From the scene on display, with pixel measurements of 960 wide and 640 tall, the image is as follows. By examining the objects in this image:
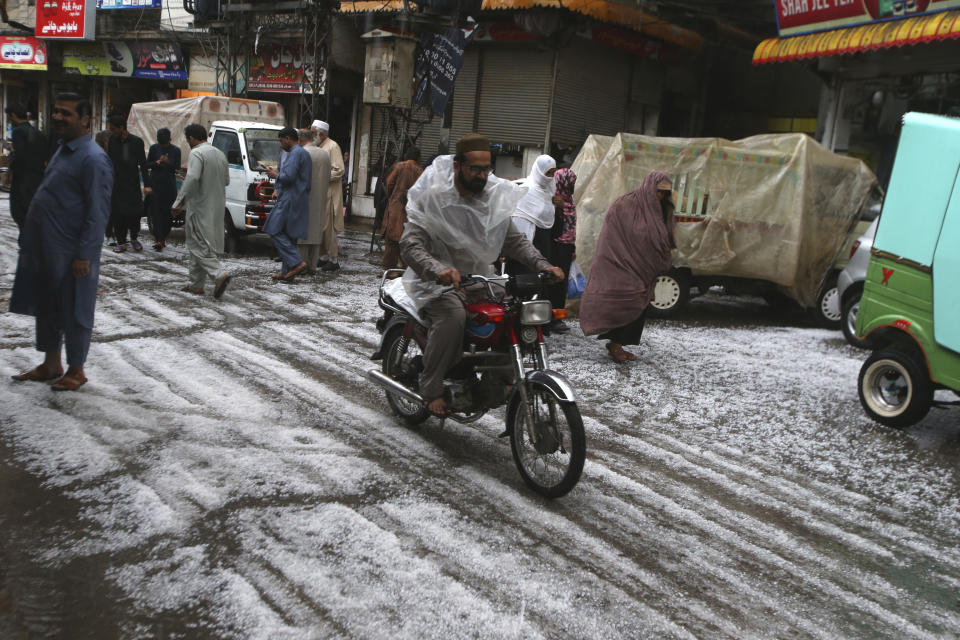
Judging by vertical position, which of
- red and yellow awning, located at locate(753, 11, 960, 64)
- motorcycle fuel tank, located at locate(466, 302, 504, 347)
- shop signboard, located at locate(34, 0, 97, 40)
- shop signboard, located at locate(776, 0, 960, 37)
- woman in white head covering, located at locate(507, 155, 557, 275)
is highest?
shop signboard, located at locate(34, 0, 97, 40)

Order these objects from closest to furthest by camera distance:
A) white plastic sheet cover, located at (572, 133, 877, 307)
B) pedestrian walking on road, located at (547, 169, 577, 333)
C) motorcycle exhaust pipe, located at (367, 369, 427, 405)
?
motorcycle exhaust pipe, located at (367, 369, 427, 405) → pedestrian walking on road, located at (547, 169, 577, 333) → white plastic sheet cover, located at (572, 133, 877, 307)

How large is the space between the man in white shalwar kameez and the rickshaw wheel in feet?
23.2

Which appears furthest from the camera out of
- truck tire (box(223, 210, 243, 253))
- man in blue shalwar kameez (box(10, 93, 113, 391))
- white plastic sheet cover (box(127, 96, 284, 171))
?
white plastic sheet cover (box(127, 96, 284, 171))

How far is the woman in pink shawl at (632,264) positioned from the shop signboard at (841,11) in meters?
5.90

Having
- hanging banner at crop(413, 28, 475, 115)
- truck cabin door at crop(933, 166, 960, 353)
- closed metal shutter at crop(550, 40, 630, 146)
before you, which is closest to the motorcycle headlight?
truck cabin door at crop(933, 166, 960, 353)

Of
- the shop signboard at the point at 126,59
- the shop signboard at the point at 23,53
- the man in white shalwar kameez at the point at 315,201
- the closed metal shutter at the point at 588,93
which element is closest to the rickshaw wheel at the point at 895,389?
the man in white shalwar kameez at the point at 315,201

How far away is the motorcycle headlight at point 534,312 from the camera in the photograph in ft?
13.7

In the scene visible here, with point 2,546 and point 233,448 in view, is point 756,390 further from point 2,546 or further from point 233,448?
point 2,546

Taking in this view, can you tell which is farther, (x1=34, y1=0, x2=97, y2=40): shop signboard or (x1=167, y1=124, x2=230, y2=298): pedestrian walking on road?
(x1=34, y1=0, x2=97, y2=40): shop signboard

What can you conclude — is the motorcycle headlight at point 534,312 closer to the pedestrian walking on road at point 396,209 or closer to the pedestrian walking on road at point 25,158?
the pedestrian walking on road at point 396,209

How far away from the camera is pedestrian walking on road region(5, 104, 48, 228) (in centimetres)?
→ 873

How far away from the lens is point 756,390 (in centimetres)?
675

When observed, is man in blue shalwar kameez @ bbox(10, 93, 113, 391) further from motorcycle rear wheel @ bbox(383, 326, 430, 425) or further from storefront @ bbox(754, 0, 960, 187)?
storefront @ bbox(754, 0, 960, 187)

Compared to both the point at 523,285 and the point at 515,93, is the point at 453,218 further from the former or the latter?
the point at 515,93
